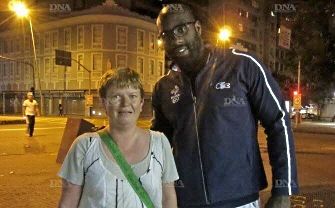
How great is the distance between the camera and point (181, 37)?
283cm

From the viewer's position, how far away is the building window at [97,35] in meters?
51.4

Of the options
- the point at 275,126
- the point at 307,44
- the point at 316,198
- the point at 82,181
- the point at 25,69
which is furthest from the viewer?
the point at 25,69

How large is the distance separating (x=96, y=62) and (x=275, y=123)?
49.9 meters

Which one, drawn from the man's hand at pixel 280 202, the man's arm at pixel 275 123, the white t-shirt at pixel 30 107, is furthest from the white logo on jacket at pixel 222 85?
the white t-shirt at pixel 30 107

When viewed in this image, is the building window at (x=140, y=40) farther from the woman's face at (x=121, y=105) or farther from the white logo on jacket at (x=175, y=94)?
the woman's face at (x=121, y=105)

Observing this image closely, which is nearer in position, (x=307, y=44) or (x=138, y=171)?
(x=138, y=171)

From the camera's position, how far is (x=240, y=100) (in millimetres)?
2756

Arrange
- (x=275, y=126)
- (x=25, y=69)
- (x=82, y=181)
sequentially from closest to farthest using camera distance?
(x=82, y=181)
(x=275, y=126)
(x=25, y=69)

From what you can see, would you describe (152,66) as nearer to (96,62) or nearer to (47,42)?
(96,62)

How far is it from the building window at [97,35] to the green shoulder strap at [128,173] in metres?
49.7

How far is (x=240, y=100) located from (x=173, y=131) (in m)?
0.50

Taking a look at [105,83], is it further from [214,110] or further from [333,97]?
[333,97]

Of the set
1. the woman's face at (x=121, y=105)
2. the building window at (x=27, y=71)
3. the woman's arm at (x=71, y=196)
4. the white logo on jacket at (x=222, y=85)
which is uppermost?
the building window at (x=27, y=71)

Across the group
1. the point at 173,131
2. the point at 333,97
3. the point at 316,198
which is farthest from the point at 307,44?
the point at 333,97
